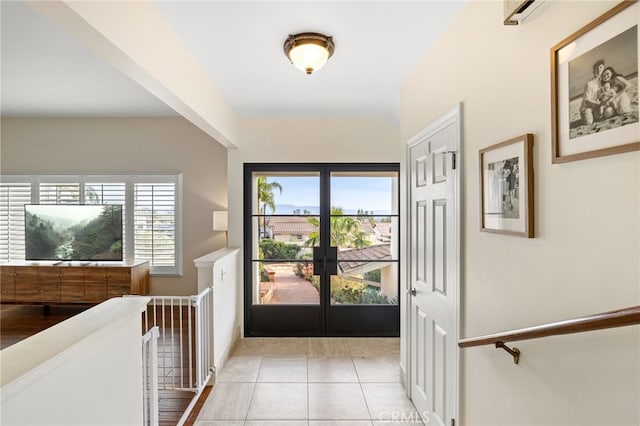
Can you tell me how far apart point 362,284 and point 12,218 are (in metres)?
5.21

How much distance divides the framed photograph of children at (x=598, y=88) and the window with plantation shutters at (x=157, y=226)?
510cm

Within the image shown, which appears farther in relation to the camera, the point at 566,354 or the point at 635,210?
the point at 566,354

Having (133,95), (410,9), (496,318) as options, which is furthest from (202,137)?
(496,318)

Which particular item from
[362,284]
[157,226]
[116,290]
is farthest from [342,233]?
[116,290]

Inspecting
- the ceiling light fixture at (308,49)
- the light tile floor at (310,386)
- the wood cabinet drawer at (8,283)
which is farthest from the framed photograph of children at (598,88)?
the wood cabinet drawer at (8,283)

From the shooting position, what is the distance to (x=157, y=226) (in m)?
5.33

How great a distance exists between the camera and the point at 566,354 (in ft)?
3.87

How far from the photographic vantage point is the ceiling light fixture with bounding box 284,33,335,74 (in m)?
2.24

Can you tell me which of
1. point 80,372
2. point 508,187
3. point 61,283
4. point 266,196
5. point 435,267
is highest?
point 266,196

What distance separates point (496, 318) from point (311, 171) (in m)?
3.05

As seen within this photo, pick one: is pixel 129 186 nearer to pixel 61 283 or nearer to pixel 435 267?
pixel 61 283

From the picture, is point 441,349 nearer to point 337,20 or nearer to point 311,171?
point 337,20

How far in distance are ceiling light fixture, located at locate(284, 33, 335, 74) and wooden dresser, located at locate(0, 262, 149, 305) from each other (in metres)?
3.93

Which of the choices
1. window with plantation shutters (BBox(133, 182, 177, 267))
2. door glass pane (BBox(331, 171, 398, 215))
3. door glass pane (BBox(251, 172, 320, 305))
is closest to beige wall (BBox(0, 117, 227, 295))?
window with plantation shutters (BBox(133, 182, 177, 267))
